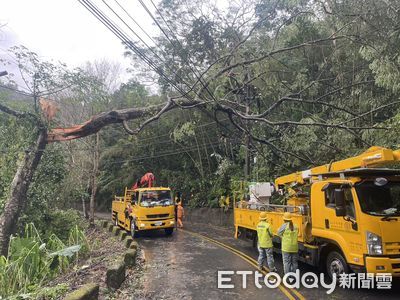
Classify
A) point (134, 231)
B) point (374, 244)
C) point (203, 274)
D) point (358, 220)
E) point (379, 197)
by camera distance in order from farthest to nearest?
point (134, 231), point (203, 274), point (379, 197), point (358, 220), point (374, 244)

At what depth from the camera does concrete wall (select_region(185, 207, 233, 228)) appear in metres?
23.0

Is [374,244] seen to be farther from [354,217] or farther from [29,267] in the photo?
[29,267]

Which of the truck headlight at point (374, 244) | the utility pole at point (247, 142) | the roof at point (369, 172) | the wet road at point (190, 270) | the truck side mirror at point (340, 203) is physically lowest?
the wet road at point (190, 270)

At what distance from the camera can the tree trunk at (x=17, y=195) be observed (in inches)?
495

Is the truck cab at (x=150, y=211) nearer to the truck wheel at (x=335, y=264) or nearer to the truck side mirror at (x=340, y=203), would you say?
the truck wheel at (x=335, y=264)

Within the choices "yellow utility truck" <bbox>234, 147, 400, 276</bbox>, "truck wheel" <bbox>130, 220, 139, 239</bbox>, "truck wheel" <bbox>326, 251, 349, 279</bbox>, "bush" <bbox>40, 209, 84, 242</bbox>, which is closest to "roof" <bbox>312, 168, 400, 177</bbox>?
"yellow utility truck" <bbox>234, 147, 400, 276</bbox>

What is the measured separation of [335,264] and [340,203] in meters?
1.47

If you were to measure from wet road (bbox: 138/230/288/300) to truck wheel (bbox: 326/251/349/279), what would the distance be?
1.42 m

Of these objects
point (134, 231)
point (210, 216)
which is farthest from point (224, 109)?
point (210, 216)

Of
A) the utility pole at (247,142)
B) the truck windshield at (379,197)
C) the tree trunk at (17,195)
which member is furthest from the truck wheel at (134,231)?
the truck windshield at (379,197)

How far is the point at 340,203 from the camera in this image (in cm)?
791

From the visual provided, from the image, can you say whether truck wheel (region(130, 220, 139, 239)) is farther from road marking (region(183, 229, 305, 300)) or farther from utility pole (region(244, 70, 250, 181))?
utility pole (region(244, 70, 250, 181))

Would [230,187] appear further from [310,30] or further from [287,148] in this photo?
[310,30]

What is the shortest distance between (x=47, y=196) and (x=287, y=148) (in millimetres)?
11083
